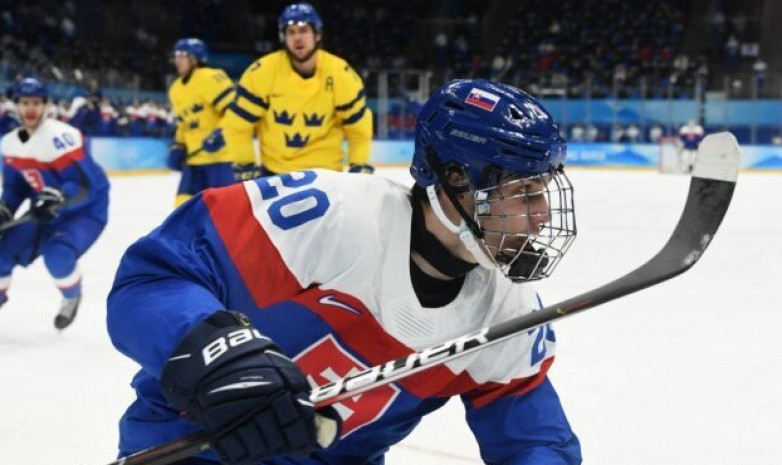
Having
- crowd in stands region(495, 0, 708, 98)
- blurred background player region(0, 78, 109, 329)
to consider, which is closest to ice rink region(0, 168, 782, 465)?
blurred background player region(0, 78, 109, 329)

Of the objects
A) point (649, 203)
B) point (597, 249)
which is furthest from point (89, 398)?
point (649, 203)

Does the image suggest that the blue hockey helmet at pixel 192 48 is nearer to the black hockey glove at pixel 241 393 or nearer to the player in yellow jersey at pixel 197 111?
the player in yellow jersey at pixel 197 111

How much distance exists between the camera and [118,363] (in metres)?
3.41

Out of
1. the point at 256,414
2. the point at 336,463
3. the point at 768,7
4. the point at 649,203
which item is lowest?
the point at 649,203

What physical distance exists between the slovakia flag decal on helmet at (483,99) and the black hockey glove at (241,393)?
45 cm

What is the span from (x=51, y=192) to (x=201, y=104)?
230 centimetres

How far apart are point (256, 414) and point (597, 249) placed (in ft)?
18.1

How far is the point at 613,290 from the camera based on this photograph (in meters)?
1.25

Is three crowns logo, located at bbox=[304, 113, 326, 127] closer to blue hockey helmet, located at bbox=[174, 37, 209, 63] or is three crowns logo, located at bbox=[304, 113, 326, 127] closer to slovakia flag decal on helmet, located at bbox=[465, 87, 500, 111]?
blue hockey helmet, located at bbox=[174, 37, 209, 63]

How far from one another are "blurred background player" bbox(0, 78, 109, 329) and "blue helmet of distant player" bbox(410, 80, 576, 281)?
3003 mm

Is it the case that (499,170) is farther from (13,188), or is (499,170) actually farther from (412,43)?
(412,43)

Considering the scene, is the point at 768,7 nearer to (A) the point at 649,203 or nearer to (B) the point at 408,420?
(A) the point at 649,203

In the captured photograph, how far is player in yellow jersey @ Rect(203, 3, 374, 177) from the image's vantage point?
452cm

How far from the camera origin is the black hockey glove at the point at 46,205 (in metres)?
3.97
